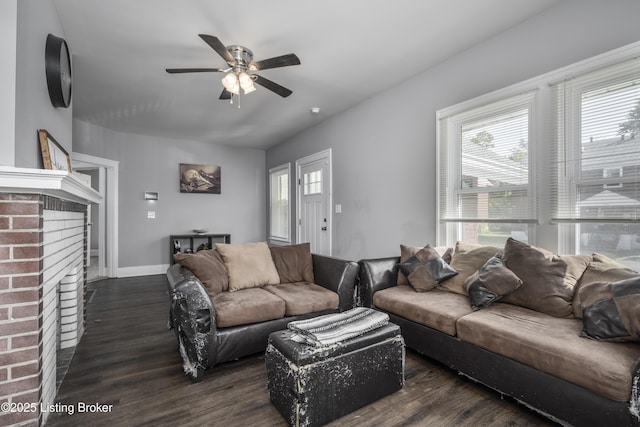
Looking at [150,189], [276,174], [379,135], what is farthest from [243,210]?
[379,135]

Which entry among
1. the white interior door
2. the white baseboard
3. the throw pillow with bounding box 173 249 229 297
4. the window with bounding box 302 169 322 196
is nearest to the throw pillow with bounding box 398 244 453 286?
the throw pillow with bounding box 173 249 229 297

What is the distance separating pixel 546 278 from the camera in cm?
201

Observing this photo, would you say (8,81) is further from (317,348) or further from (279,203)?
(279,203)

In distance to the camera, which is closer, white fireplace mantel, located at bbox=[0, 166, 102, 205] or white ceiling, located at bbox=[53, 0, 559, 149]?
white fireplace mantel, located at bbox=[0, 166, 102, 205]

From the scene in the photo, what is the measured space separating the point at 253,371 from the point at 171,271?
1.07m

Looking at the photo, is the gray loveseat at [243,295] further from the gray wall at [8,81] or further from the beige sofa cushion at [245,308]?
the gray wall at [8,81]

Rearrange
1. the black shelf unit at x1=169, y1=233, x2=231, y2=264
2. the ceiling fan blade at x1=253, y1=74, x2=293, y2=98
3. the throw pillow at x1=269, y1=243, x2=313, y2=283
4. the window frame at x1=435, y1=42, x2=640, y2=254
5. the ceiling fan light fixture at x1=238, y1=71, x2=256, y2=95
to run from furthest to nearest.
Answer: the black shelf unit at x1=169, y1=233, x2=231, y2=264 → the throw pillow at x1=269, y1=243, x2=313, y2=283 → the ceiling fan blade at x1=253, y1=74, x2=293, y2=98 → the ceiling fan light fixture at x1=238, y1=71, x2=256, y2=95 → the window frame at x1=435, y1=42, x2=640, y2=254

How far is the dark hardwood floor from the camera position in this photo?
163 cm

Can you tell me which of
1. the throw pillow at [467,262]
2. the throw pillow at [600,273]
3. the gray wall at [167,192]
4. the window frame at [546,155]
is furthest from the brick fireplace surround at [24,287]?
the gray wall at [167,192]

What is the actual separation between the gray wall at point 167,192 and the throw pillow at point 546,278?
5475mm

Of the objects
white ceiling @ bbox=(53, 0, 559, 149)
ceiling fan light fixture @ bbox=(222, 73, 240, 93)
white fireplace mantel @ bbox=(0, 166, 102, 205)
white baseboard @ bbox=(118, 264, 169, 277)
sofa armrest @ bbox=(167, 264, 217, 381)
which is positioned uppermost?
white ceiling @ bbox=(53, 0, 559, 149)

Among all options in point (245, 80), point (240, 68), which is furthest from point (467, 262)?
point (240, 68)

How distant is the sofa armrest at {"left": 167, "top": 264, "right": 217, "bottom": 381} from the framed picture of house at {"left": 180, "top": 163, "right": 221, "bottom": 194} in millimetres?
4432

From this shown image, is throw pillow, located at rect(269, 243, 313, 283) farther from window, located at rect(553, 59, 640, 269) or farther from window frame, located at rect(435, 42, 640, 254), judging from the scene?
window, located at rect(553, 59, 640, 269)
